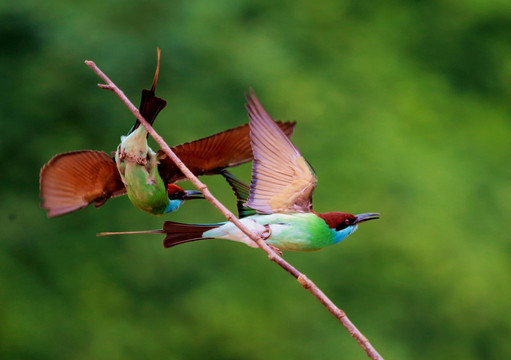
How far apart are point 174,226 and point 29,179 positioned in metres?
2.99

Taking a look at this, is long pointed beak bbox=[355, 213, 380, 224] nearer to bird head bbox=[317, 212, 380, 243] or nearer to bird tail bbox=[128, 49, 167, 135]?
bird head bbox=[317, 212, 380, 243]

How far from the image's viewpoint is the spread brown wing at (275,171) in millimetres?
729

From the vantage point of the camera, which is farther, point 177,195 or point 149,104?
point 177,195

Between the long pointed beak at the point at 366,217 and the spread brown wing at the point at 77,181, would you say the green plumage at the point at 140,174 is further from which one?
the long pointed beak at the point at 366,217

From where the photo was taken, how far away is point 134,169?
72cm

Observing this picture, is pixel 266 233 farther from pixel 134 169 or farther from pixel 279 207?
pixel 134 169

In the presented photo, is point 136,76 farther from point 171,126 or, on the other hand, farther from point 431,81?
point 431,81

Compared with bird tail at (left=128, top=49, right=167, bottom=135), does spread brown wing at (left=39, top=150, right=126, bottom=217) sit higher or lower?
lower

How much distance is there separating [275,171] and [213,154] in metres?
0.09

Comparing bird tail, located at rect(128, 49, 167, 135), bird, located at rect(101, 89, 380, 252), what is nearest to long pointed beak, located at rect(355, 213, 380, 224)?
bird, located at rect(101, 89, 380, 252)

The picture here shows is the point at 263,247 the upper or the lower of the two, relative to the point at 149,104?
lower

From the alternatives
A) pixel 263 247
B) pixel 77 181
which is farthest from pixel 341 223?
pixel 77 181

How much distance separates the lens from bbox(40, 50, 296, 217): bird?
68cm

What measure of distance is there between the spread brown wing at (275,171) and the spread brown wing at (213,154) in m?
0.03
